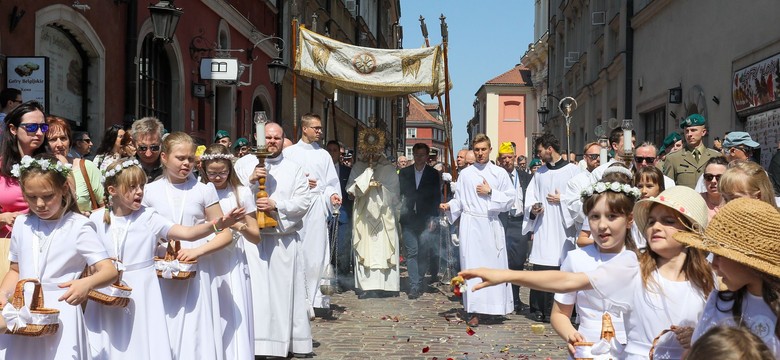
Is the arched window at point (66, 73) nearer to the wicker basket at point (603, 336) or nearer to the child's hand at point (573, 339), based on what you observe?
the child's hand at point (573, 339)

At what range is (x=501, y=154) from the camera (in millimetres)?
Result: 13305

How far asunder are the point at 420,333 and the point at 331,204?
1984 mm

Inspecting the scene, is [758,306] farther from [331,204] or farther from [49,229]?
[331,204]

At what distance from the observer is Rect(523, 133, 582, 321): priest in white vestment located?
10.7 metres

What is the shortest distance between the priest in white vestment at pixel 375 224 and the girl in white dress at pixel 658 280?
9.08 meters

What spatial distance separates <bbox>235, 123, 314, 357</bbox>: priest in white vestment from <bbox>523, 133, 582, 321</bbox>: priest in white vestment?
338 cm

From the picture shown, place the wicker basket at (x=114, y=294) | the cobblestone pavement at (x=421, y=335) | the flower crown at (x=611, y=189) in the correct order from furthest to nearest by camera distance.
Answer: the cobblestone pavement at (x=421, y=335)
the wicker basket at (x=114, y=294)
the flower crown at (x=611, y=189)

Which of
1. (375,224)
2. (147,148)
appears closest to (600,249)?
(147,148)

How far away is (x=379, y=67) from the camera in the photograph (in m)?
13.7

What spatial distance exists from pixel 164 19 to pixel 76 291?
8424 millimetres

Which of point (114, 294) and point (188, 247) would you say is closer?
point (114, 294)

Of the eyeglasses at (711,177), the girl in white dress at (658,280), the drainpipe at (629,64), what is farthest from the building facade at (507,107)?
the girl in white dress at (658,280)

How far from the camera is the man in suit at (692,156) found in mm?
9219

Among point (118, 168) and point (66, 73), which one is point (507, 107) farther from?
point (118, 168)
